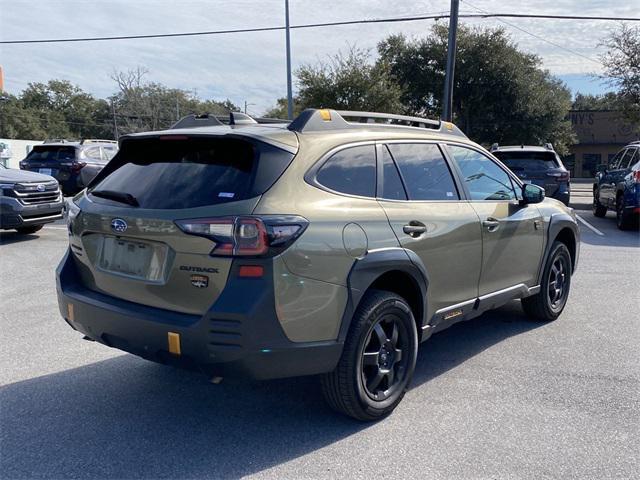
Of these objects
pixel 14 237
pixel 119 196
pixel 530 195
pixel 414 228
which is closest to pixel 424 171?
pixel 414 228

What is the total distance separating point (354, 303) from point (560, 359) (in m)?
2.33

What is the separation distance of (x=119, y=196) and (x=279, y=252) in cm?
119

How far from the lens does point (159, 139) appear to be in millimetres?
3674

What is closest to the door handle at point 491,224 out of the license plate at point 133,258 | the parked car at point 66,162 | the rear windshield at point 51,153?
the license plate at point 133,258

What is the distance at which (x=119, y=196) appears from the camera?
11.7 feet

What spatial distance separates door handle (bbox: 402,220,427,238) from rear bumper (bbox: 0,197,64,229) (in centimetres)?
802

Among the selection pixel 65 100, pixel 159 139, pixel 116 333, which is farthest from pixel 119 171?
pixel 65 100

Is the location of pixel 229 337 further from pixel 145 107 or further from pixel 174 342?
pixel 145 107

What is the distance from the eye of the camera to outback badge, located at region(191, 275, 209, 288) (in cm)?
305

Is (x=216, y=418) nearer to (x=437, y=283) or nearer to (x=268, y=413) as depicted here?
(x=268, y=413)

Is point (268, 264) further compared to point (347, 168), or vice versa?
point (347, 168)

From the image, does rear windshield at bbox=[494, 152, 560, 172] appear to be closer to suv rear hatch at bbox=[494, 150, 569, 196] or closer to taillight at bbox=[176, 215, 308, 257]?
suv rear hatch at bbox=[494, 150, 569, 196]

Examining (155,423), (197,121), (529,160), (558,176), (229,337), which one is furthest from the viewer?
(529,160)

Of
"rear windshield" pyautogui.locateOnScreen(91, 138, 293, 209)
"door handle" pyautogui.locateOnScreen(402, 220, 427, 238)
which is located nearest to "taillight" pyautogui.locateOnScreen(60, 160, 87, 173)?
"rear windshield" pyautogui.locateOnScreen(91, 138, 293, 209)
